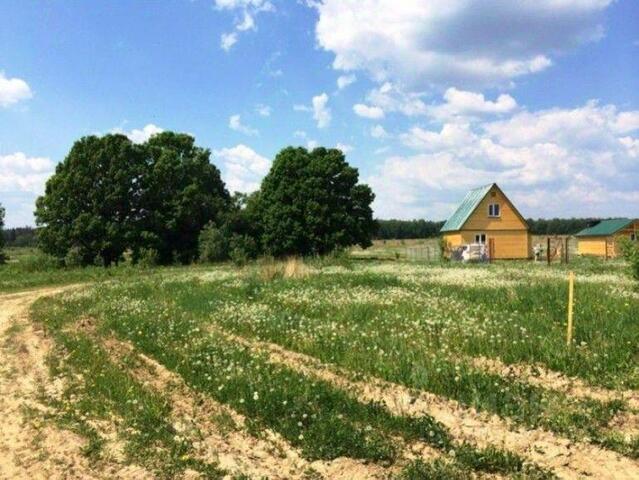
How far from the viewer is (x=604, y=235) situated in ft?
196

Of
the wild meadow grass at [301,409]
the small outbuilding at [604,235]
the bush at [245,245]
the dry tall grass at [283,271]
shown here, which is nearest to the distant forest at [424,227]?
the small outbuilding at [604,235]

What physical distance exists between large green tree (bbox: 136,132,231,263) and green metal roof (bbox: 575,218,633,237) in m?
39.3

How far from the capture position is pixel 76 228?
1834 inches

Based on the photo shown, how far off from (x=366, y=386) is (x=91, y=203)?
45.1 metres

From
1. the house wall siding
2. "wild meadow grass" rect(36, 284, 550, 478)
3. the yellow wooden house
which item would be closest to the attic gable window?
the yellow wooden house

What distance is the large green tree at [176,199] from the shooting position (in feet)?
168

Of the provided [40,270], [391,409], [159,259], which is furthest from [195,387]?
[159,259]

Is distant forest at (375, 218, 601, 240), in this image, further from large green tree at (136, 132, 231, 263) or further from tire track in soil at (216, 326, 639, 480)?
tire track in soil at (216, 326, 639, 480)

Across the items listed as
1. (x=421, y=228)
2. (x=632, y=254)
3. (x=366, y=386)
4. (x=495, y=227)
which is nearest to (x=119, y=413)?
(x=366, y=386)

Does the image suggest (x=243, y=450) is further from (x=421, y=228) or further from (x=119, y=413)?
(x=421, y=228)

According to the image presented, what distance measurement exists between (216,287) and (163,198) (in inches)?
1300

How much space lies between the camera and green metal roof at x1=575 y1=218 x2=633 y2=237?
58.1m

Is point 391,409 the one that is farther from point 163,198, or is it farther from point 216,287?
point 163,198

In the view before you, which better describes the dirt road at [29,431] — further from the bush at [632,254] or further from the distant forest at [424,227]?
the distant forest at [424,227]
